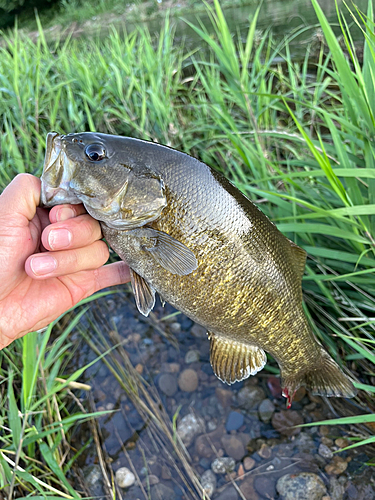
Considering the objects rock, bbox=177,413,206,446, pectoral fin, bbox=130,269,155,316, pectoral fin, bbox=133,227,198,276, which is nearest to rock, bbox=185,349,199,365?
rock, bbox=177,413,206,446

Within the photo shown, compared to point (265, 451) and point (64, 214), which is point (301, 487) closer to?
point (265, 451)

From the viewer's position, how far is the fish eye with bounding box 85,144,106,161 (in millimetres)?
1628

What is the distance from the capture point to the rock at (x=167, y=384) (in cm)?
266

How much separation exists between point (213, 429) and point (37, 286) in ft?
4.65

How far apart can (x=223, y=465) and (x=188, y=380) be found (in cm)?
60

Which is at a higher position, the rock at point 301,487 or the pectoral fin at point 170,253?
the pectoral fin at point 170,253

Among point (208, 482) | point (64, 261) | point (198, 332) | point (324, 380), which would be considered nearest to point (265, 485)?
point (208, 482)

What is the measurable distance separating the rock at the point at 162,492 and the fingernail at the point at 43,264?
1447 millimetres

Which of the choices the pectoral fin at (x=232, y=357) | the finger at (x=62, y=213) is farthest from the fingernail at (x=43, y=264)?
the pectoral fin at (x=232, y=357)

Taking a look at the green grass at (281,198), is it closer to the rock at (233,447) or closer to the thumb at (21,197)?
the rock at (233,447)

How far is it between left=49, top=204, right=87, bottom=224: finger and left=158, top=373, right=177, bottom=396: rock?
4.88ft

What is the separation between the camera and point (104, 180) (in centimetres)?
164

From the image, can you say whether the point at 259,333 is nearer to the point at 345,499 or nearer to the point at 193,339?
the point at 345,499

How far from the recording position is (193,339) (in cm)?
296
